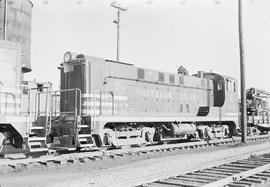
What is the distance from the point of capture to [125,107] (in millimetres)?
13016

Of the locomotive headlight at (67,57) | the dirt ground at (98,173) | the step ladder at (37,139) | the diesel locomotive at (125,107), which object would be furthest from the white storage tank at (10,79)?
the dirt ground at (98,173)

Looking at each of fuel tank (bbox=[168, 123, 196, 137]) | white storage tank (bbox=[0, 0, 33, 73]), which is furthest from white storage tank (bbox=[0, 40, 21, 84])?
white storage tank (bbox=[0, 0, 33, 73])

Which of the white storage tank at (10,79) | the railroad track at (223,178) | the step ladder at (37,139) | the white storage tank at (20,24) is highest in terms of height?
the white storage tank at (20,24)

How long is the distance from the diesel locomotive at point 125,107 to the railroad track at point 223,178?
4.43m

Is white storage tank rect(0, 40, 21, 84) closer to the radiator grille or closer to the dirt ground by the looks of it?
the radiator grille

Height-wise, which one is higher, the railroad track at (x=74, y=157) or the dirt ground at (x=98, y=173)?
the railroad track at (x=74, y=157)

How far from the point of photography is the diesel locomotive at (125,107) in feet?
36.5

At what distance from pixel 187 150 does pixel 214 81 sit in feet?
19.0

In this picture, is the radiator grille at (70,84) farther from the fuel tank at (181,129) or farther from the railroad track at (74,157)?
the fuel tank at (181,129)

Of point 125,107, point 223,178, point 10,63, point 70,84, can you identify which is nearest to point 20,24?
point 70,84

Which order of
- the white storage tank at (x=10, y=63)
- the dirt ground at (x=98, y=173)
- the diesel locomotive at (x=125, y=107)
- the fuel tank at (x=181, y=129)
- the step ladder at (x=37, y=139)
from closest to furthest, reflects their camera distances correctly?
the dirt ground at (x=98, y=173)
the step ladder at (x=37, y=139)
the white storage tank at (x=10, y=63)
the diesel locomotive at (x=125, y=107)
the fuel tank at (x=181, y=129)

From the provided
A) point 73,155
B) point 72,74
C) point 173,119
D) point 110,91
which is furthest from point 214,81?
point 73,155

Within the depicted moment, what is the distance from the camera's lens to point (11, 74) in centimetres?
1023

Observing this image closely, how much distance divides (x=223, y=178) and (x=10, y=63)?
23.4ft
